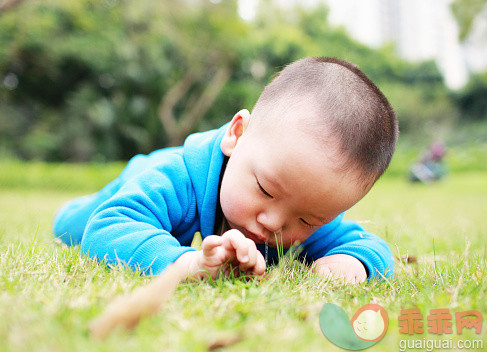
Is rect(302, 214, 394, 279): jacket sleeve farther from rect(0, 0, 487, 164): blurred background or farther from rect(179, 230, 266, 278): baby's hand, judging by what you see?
rect(0, 0, 487, 164): blurred background

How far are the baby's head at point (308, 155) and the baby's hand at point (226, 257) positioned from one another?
21 centimetres

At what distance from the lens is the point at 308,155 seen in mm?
1283

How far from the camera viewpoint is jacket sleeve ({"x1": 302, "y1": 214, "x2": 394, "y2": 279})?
5.11 feet

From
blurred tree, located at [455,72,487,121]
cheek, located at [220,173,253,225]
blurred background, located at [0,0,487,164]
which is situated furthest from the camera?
blurred tree, located at [455,72,487,121]

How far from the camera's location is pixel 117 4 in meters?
12.4

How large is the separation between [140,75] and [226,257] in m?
13.0

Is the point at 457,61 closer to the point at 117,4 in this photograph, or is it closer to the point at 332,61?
the point at 117,4

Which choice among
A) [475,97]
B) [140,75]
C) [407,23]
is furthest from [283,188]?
[407,23]

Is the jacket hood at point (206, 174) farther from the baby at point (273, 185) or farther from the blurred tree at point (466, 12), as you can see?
the blurred tree at point (466, 12)

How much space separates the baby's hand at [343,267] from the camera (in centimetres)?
139

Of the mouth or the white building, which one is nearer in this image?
the mouth

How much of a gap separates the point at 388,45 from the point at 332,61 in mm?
22317

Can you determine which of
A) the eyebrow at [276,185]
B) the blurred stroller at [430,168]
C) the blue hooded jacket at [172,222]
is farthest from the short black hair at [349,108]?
the blurred stroller at [430,168]

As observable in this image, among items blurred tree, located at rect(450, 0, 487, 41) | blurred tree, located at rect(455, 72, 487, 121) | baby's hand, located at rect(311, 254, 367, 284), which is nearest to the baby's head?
baby's hand, located at rect(311, 254, 367, 284)
